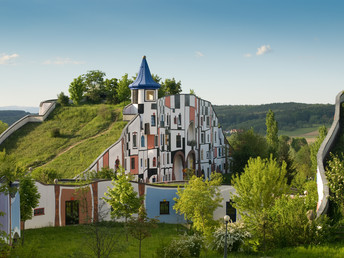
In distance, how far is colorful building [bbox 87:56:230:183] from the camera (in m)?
44.9

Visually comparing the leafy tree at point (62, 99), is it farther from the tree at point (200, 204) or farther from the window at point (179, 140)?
the tree at point (200, 204)

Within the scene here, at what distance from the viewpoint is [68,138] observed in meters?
51.0

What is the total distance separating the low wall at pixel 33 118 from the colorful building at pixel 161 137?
10.3 m

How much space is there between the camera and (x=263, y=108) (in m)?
174

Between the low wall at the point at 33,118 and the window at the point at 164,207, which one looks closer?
the window at the point at 164,207

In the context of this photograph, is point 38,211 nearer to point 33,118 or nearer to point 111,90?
point 33,118

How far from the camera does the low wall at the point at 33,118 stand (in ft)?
166

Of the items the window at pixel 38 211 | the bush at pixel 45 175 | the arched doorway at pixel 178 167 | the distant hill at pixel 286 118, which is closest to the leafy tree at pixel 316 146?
the arched doorway at pixel 178 167

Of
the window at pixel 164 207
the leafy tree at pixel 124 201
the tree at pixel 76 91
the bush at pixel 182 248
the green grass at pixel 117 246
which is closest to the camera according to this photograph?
the green grass at pixel 117 246

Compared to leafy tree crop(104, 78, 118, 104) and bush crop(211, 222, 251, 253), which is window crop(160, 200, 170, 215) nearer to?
bush crop(211, 222, 251, 253)

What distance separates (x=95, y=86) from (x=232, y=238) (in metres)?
45.7

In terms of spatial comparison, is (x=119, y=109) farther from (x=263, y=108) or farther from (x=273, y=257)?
(x=263, y=108)

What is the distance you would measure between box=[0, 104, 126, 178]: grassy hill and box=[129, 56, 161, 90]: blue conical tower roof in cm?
485

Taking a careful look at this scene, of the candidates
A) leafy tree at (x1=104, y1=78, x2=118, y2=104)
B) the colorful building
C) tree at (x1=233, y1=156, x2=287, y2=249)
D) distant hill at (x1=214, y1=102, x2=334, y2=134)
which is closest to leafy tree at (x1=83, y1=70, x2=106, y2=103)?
leafy tree at (x1=104, y1=78, x2=118, y2=104)
